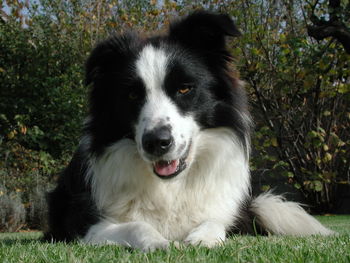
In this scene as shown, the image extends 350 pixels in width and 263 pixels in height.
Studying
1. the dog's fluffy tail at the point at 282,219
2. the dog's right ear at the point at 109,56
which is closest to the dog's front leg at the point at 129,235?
the dog's right ear at the point at 109,56

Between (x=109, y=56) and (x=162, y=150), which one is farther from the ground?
(x=109, y=56)

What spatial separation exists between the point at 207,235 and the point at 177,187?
2.19 feet

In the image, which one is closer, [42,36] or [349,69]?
[349,69]

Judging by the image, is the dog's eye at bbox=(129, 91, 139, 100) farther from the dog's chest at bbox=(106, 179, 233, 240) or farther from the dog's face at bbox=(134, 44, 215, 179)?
the dog's chest at bbox=(106, 179, 233, 240)

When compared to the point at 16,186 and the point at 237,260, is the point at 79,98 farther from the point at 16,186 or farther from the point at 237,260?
the point at 237,260

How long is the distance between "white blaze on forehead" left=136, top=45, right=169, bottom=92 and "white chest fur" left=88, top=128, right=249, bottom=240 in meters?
0.54

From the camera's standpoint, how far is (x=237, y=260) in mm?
1870

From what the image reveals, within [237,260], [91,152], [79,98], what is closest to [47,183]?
[79,98]

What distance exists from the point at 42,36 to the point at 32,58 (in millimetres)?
594

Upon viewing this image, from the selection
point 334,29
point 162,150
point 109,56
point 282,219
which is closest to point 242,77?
point 334,29

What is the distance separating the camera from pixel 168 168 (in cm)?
314

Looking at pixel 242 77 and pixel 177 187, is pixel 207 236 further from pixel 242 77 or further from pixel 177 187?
pixel 242 77

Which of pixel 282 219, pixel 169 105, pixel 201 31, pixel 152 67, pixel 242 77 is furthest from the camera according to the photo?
pixel 242 77

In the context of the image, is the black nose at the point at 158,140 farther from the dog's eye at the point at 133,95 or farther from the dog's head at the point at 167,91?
the dog's eye at the point at 133,95
